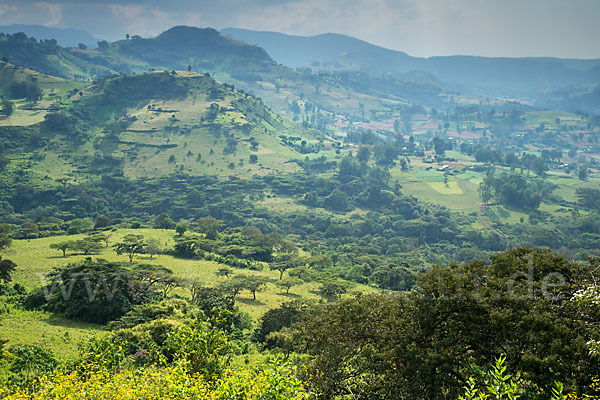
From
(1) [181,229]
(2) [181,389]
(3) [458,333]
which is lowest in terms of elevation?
(1) [181,229]

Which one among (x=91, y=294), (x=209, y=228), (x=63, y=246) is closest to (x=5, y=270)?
(x=91, y=294)

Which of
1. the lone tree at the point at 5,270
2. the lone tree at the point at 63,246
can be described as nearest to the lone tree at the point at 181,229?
the lone tree at the point at 63,246

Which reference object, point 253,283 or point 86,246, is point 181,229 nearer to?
point 86,246

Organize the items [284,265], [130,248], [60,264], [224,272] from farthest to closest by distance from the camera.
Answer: [284,265], [130,248], [224,272], [60,264]

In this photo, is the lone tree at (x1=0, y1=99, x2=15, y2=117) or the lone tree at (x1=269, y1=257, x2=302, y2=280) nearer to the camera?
the lone tree at (x1=269, y1=257, x2=302, y2=280)

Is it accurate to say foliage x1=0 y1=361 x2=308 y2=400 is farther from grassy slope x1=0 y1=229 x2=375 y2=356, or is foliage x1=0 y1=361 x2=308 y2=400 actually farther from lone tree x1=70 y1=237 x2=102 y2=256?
lone tree x1=70 y1=237 x2=102 y2=256

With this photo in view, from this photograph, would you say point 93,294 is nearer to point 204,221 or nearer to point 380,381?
point 380,381

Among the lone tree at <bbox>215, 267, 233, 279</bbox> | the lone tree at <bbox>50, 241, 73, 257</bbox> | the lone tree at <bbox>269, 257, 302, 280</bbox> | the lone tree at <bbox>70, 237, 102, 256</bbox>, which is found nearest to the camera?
the lone tree at <bbox>215, 267, 233, 279</bbox>

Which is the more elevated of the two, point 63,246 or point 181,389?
point 181,389

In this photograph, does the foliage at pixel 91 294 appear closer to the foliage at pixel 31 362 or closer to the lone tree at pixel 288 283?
the foliage at pixel 31 362

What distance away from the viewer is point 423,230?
104375 mm

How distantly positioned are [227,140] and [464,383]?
5596 inches

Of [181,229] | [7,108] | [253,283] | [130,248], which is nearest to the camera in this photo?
[253,283]

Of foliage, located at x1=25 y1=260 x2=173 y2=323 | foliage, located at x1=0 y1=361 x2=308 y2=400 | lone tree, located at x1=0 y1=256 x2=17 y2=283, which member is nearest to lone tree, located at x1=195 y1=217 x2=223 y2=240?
lone tree, located at x1=0 y1=256 x2=17 y2=283
